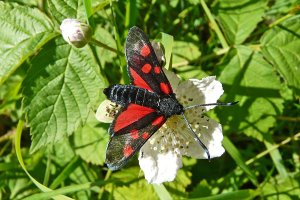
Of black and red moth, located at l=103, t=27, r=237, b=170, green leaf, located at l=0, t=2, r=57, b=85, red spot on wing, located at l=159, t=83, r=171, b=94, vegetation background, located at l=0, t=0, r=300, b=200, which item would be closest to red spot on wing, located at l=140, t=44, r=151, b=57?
black and red moth, located at l=103, t=27, r=237, b=170

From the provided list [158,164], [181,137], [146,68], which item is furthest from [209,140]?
[146,68]

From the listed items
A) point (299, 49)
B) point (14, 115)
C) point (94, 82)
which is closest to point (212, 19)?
point (299, 49)

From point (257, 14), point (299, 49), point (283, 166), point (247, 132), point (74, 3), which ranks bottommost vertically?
point (283, 166)

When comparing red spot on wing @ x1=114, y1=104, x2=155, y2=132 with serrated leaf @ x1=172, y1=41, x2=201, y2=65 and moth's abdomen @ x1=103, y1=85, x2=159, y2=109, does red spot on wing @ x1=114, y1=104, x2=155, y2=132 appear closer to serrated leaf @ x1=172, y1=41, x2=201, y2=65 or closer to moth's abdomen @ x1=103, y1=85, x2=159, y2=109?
moth's abdomen @ x1=103, y1=85, x2=159, y2=109

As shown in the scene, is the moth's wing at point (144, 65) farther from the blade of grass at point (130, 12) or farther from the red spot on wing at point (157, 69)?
the blade of grass at point (130, 12)

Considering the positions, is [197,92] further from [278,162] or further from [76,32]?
[278,162]

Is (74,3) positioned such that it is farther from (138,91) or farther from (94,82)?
(138,91)

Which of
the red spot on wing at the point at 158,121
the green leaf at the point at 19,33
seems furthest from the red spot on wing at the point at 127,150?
the green leaf at the point at 19,33
